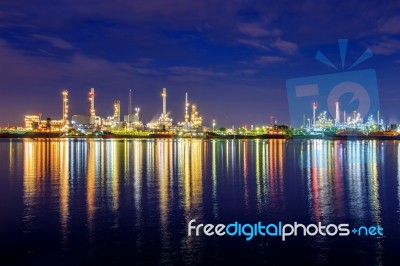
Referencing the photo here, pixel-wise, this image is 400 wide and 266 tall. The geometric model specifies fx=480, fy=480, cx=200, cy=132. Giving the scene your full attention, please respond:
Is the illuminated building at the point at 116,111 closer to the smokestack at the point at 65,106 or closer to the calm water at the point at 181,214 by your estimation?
the smokestack at the point at 65,106

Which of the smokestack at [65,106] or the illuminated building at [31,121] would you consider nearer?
the smokestack at [65,106]

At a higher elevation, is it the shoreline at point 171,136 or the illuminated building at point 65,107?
the illuminated building at point 65,107

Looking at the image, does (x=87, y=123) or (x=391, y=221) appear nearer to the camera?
(x=391, y=221)

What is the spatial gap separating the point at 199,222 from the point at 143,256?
116 inches

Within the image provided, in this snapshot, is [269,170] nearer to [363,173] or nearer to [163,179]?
[363,173]

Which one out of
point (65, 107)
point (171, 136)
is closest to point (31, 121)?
point (65, 107)

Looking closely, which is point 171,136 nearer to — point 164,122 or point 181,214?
point 164,122

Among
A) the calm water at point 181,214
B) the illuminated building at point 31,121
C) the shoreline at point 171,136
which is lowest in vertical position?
the calm water at point 181,214

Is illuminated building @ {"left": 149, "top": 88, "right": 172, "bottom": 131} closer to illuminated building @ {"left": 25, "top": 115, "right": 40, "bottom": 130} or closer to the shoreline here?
the shoreline

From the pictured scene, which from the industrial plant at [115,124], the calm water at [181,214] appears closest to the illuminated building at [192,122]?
the industrial plant at [115,124]

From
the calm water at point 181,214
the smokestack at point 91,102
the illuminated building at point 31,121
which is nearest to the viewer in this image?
the calm water at point 181,214

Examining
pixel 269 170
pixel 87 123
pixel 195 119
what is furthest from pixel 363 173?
pixel 87 123

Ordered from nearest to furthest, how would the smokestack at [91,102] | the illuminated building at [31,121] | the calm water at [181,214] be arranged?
the calm water at [181,214] → the smokestack at [91,102] → the illuminated building at [31,121]

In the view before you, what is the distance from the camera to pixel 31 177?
21938 millimetres
